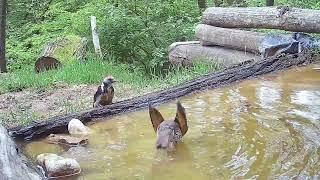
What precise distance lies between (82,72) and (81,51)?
3.25 metres

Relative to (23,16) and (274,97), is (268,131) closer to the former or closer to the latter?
(274,97)

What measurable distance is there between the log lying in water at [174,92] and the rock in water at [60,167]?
1.10 meters

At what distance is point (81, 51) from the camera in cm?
1291

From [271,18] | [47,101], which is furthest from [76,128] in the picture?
[271,18]

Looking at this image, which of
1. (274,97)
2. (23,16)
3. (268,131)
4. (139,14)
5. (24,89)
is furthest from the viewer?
(23,16)

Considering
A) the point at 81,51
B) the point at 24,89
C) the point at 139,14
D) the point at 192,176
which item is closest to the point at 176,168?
the point at 192,176

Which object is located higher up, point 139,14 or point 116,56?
point 139,14

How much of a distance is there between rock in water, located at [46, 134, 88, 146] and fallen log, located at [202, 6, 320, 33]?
18.4ft

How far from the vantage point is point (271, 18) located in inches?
404

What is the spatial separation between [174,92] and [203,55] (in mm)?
4452

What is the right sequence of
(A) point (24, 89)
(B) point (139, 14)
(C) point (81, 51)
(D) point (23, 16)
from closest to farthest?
1. (A) point (24, 89)
2. (C) point (81, 51)
3. (B) point (139, 14)
4. (D) point (23, 16)

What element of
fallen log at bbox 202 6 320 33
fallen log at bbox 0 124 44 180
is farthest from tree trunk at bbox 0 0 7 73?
fallen log at bbox 0 124 44 180

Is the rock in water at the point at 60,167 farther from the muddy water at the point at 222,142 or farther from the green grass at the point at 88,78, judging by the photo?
the green grass at the point at 88,78

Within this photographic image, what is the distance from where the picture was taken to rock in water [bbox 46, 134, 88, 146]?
18.0 feet
